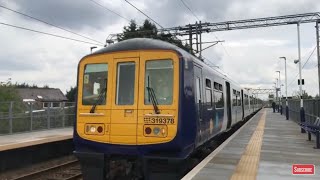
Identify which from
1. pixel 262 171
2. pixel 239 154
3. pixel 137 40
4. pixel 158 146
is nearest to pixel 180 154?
pixel 158 146

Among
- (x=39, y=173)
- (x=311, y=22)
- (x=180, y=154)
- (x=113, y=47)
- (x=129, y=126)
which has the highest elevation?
(x=311, y=22)

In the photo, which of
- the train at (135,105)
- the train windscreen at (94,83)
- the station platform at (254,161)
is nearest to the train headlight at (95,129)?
the train at (135,105)

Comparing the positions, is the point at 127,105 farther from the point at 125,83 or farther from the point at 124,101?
the point at 125,83

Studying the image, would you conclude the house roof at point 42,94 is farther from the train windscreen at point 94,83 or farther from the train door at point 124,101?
the train door at point 124,101

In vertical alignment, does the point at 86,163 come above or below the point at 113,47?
→ below

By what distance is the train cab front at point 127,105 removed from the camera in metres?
8.39

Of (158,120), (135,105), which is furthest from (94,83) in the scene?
(158,120)

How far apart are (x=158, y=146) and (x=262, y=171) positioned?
7.58 ft

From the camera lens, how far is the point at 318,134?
46.2 ft

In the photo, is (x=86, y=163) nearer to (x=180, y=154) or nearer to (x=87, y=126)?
(x=87, y=126)

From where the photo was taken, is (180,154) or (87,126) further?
(87,126)

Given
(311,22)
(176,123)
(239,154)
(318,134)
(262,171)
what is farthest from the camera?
(311,22)

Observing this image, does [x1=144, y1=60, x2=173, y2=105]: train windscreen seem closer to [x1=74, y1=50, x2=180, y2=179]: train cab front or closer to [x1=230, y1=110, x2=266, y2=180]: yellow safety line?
[x1=74, y1=50, x2=180, y2=179]: train cab front

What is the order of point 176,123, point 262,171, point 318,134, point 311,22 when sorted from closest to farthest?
point 176,123 → point 262,171 → point 318,134 → point 311,22
